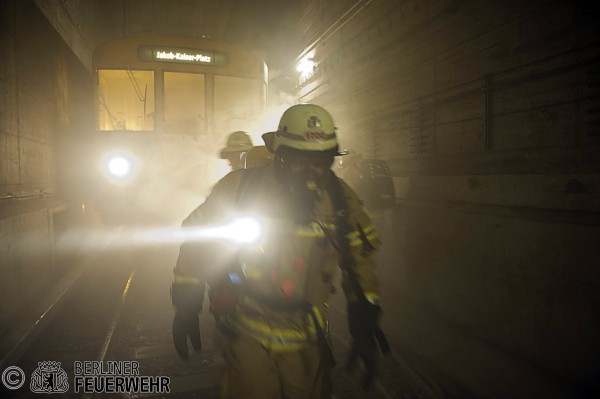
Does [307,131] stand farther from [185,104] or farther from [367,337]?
[185,104]

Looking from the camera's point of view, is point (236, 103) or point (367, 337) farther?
point (236, 103)

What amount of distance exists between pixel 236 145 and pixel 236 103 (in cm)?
270

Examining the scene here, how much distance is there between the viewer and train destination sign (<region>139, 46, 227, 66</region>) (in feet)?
24.9

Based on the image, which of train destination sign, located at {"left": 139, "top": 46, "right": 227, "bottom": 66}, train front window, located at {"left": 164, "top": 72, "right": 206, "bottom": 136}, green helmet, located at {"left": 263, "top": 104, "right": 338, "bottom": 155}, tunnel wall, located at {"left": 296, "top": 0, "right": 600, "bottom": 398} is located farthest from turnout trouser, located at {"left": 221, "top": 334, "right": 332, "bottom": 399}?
train destination sign, located at {"left": 139, "top": 46, "right": 227, "bottom": 66}

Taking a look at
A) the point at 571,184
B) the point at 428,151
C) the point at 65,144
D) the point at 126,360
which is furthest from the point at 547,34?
the point at 65,144

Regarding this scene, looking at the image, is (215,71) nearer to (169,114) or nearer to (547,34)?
(169,114)

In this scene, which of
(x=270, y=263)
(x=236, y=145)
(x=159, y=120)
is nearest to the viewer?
(x=270, y=263)

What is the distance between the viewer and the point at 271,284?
202 cm

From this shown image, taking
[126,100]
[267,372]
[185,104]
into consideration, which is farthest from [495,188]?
[126,100]

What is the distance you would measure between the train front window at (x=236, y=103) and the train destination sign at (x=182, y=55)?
1.20 ft

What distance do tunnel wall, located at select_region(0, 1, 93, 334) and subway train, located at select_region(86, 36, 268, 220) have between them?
88cm

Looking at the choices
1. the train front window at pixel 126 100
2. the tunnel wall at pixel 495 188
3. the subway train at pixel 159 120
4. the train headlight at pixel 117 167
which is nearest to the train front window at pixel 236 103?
the subway train at pixel 159 120

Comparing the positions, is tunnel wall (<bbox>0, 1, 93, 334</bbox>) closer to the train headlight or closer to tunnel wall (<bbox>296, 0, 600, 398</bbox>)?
the train headlight

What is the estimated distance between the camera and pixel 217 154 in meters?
7.94
